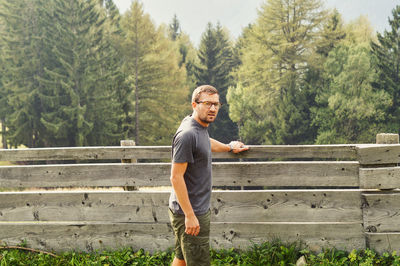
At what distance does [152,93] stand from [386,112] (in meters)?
21.6

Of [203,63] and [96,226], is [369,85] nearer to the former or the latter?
[203,63]

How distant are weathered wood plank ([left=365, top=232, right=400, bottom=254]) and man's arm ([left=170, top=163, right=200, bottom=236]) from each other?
253cm

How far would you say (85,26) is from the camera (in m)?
32.9

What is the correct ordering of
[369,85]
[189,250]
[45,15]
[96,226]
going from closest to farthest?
[189,250]
[96,226]
[369,85]
[45,15]

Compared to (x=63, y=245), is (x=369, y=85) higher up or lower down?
higher up

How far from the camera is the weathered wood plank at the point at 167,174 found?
4.30m

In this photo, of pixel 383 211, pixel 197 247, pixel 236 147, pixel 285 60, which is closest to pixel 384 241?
pixel 383 211

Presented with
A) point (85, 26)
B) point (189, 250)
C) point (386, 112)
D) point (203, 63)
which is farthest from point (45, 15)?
point (189, 250)

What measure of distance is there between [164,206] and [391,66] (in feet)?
110

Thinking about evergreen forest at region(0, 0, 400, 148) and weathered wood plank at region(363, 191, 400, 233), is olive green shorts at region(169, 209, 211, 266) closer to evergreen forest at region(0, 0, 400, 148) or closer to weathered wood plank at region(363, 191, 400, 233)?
weathered wood plank at region(363, 191, 400, 233)

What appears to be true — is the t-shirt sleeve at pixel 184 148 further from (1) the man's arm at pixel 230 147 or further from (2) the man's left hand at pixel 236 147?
(2) the man's left hand at pixel 236 147

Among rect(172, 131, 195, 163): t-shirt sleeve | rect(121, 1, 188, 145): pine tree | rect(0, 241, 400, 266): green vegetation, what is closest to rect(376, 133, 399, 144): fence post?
rect(0, 241, 400, 266): green vegetation

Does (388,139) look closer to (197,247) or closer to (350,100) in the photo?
(197,247)

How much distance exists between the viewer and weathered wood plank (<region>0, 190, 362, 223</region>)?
14.2 feet
